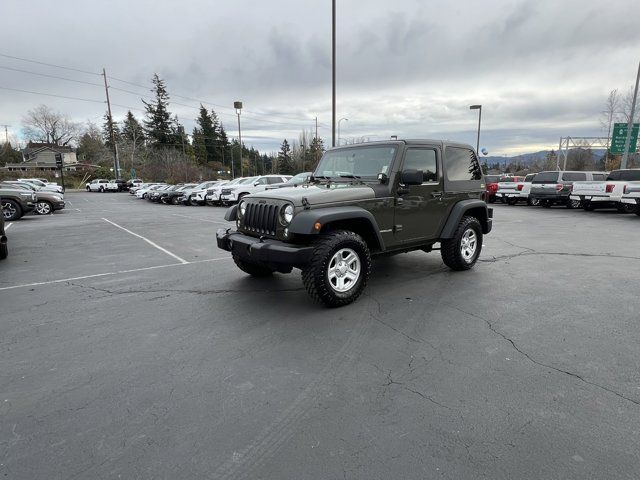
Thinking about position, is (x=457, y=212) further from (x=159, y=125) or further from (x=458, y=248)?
(x=159, y=125)

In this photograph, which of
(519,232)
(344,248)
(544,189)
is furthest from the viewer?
(544,189)

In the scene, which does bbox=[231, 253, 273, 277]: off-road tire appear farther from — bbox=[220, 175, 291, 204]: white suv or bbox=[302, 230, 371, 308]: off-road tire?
bbox=[220, 175, 291, 204]: white suv

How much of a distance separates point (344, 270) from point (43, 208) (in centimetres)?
1994

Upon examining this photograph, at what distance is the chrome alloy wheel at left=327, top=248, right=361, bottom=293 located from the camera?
15.5 ft

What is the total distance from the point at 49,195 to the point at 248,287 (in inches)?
735

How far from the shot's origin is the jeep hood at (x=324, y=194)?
Result: 4715 millimetres

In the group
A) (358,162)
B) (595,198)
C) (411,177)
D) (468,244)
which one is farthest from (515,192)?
(411,177)

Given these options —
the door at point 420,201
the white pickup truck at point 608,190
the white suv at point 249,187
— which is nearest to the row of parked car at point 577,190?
the white pickup truck at point 608,190

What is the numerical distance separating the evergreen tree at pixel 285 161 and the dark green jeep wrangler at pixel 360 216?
Result: 228 feet

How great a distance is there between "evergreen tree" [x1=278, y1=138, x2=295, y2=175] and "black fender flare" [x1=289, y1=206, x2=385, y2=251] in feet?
232

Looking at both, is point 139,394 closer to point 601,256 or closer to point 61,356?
point 61,356

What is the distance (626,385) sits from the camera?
3.02 metres

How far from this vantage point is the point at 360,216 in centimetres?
483

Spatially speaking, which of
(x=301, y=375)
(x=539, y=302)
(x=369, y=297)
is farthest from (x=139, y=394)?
(x=539, y=302)
